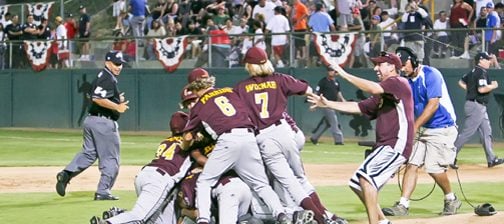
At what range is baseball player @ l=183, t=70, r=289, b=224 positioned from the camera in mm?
11578

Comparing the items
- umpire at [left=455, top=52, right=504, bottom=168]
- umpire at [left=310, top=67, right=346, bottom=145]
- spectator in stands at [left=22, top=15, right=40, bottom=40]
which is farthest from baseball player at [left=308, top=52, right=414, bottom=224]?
spectator in stands at [left=22, top=15, right=40, bottom=40]

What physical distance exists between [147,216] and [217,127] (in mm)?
1143

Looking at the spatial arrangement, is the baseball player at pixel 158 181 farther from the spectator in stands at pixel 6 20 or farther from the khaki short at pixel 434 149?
the spectator in stands at pixel 6 20

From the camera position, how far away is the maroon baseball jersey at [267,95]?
1226 cm

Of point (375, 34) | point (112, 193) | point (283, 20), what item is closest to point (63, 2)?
point (283, 20)

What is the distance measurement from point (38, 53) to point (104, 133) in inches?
723

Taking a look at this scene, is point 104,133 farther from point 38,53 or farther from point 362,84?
point 38,53

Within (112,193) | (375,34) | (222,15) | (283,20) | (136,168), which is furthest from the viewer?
(222,15)

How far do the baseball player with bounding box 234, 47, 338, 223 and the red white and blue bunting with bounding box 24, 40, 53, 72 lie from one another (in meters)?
21.5

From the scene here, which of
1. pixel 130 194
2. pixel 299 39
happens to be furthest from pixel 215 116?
pixel 299 39

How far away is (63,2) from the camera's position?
37.8m

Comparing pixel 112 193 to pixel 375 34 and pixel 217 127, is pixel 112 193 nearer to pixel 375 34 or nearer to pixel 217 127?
pixel 217 127

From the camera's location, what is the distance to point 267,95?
12281 mm

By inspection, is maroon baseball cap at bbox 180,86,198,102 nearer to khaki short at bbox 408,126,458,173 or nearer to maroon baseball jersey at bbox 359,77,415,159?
maroon baseball jersey at bbox 359,77,415,159
